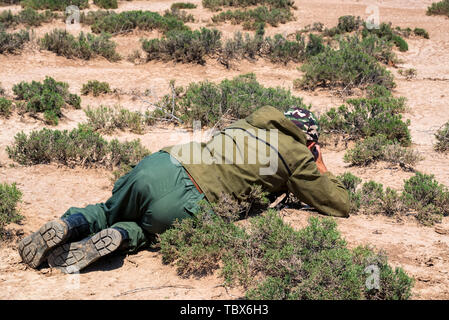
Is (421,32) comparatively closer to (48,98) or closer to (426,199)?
(426,199)

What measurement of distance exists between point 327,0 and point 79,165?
1651 centimetres

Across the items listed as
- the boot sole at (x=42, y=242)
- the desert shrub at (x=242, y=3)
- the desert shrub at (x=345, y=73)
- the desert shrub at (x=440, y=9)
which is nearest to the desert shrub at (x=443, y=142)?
the desert shrub at (x=345, y=73)

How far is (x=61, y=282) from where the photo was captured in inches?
130

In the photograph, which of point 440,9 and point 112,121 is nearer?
point 112,121

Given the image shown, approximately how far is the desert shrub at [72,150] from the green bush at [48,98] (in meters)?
1.25

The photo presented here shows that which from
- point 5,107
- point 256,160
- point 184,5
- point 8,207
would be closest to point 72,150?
point 8,207

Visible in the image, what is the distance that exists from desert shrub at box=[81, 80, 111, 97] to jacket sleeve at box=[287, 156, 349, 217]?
17.3 ft

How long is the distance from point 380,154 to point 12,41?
25.5ft

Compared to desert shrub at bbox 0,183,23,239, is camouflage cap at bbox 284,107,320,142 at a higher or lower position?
higher

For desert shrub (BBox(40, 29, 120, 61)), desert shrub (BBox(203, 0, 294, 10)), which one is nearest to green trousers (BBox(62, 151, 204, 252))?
desert shrub (BBox(40, 29, 120, 61))

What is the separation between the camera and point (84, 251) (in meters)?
3.36

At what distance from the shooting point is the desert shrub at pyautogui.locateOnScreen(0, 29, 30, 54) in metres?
9.70

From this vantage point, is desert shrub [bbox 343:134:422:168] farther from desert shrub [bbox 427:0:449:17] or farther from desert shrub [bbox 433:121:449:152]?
desert shrub [bbox 427:0:449:17]
